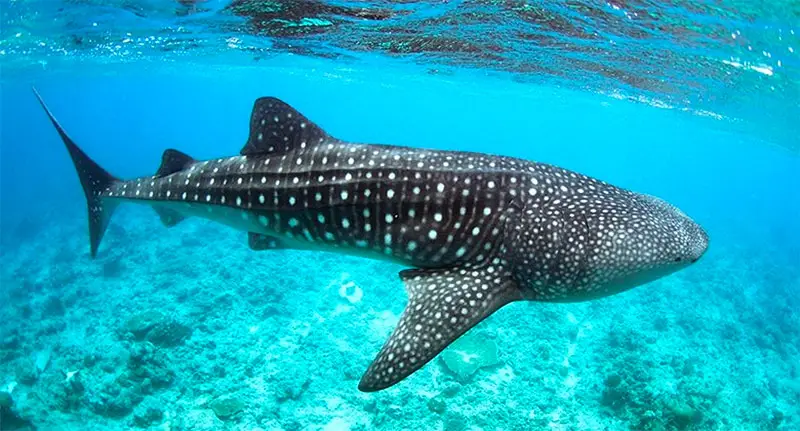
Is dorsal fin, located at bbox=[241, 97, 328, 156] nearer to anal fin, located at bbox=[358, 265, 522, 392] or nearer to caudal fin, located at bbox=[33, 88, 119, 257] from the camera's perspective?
anal fin, located at bbox=[358, 265, 522, 392]

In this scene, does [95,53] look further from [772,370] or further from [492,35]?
[772,370]

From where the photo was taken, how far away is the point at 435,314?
431 centimetres

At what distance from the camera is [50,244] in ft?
78.0

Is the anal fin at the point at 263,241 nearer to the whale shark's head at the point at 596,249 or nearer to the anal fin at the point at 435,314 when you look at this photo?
the anal fin at the point at 435,314

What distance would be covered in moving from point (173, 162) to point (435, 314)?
4363 millimetres

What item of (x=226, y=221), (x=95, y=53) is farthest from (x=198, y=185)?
(x=95, y=53)

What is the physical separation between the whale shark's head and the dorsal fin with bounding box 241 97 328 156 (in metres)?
2.53

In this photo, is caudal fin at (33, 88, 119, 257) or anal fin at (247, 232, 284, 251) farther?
caudal fin at (33, 88, 119, 257)

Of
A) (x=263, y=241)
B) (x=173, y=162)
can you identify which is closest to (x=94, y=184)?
(x=173, y=162)

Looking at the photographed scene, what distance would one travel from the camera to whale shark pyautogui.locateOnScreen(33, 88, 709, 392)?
442cm

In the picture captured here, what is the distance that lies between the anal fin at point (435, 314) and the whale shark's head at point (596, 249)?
13.4 inches

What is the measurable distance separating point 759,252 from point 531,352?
26572mm

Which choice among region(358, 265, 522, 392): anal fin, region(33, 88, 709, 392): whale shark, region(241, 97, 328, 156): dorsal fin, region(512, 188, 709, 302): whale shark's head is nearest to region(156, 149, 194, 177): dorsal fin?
region(241, 97, 328, 156): dorsal fin

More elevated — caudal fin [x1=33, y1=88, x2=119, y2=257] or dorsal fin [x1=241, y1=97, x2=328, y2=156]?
dorsal fin [x1=241, y1=97, x2=328, y2=156]
